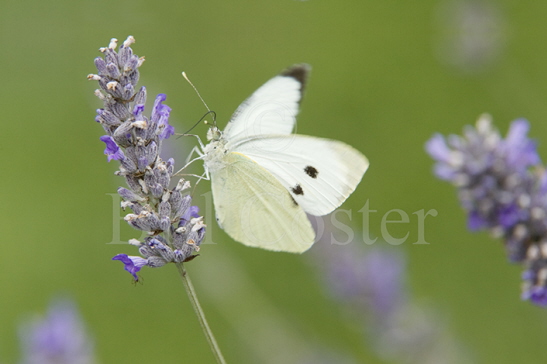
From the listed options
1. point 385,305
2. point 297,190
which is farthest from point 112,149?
point 385,305

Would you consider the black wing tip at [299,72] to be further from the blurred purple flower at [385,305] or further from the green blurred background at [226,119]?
the green blurred background at [226,119]

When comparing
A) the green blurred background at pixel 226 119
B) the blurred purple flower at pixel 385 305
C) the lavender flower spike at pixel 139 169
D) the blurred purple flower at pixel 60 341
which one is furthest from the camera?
the green blurred background at pixel 226 119

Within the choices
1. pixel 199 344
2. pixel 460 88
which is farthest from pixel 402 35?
pixel 199 344

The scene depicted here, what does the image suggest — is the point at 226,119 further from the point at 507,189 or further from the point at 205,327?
the point at 205,327

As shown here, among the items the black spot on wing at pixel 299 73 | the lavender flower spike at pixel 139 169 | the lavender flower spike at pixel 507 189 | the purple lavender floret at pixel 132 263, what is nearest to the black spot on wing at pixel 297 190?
the black spot on wing at pixel 299 73

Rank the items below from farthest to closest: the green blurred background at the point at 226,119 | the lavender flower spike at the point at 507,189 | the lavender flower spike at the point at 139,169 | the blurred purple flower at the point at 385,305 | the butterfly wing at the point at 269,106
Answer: the green blurred background at the point at 226,119, the blurred purple flower at the point at 385,305, the butterfly wing at the point at 269,106, the lavender flower spike at the point at 507,189, the lavender flower spike at the point at 139,169

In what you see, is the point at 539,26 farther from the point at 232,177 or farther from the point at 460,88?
the point at 232,177

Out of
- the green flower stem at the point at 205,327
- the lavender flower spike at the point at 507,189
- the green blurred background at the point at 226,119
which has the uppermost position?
the lavender flower spike at the point at 507,189

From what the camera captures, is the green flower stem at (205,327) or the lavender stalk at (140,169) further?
the lavender stalk at (140,169)
